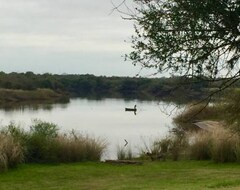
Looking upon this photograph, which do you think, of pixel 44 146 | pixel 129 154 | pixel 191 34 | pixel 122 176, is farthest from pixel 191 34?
pixel 129 154

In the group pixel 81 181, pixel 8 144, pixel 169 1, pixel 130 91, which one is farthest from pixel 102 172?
pixel 130 91

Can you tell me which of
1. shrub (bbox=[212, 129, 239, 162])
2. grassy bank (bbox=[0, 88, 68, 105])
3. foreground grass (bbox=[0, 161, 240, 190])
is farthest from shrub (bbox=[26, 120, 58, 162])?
grassy bank (bbox=[0, 88, 68, 105])

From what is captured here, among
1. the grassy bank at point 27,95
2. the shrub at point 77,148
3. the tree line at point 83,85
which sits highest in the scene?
the tree line at point 83,85

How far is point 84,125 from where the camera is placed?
124 feet

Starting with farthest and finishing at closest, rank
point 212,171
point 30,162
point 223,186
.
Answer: point 30,162, point 212,171, point 223,186

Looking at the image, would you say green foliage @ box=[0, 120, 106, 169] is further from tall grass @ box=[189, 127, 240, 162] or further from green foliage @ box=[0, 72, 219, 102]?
green foliage @ box=[0, 72, 219, 102]

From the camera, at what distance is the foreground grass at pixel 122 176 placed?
470 inches

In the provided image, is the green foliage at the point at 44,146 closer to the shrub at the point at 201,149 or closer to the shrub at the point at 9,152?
the shrub at the point at 9,152

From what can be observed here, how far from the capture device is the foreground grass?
11.9 meters

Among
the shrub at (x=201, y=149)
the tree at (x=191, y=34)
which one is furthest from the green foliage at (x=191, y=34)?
the shrub at (x=201, y=149)

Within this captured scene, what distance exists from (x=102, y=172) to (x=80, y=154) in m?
2.93

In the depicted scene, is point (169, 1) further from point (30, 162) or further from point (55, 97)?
point (55, 97)

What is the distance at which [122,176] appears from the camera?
1409 cm

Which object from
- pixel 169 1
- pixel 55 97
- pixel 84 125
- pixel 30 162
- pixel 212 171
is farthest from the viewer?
pixel 55 97
